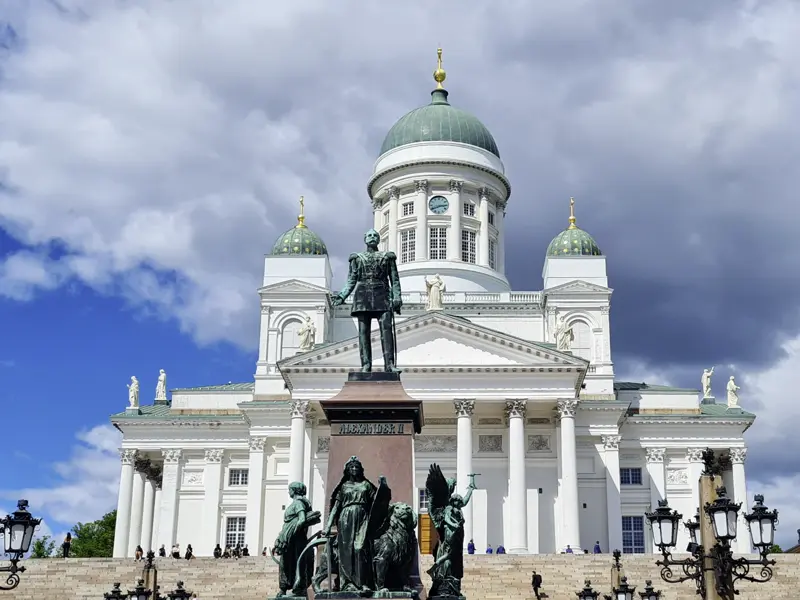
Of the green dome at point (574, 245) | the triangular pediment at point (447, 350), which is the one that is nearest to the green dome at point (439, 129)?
the green dome at point (574, 245)

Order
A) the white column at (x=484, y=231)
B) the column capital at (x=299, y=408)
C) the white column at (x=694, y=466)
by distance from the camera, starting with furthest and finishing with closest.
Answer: the white column at (x=484, y=231)
the white column at (x=694, y=466)
the column capital at (x=299, y=408)

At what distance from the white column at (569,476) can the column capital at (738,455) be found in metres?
12.2

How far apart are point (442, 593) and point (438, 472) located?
1.77m

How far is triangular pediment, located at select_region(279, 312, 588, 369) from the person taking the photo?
2245 inches

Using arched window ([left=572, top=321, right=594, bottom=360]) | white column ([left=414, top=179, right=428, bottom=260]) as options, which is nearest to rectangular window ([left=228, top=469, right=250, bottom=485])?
white column ([left=414, top=179, right=428, bottom=260])

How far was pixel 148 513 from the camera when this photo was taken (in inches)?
2653

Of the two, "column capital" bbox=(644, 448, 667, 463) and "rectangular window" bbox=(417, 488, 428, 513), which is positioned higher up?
"column capital" bbox=(644, 448, 667, 463)

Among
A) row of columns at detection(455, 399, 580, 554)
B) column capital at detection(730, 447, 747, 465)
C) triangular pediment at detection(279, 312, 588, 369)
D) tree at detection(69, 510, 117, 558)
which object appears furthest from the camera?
tree at detection(69, 510, 117, 558)

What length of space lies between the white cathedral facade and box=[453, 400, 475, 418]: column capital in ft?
0.27

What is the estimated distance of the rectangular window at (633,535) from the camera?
60.6 metres

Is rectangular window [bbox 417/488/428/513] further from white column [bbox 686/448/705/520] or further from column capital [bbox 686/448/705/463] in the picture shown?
column capital [bbox 686/448/705/463]

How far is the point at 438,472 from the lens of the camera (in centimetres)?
1639

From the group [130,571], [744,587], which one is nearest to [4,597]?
[130,571]

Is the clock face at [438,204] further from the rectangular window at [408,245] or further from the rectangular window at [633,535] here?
the rectangular window at [633,535]
